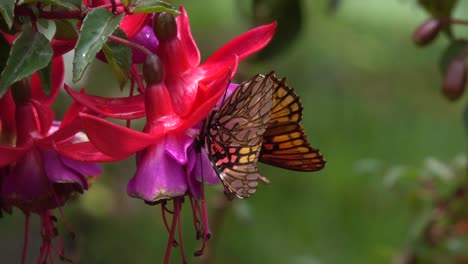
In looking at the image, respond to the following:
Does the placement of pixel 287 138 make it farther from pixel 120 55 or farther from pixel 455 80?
pixel 455 80

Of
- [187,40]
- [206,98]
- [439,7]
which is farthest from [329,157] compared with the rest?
[206,98]

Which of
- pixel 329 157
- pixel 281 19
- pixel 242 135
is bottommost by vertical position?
pixel 329 157

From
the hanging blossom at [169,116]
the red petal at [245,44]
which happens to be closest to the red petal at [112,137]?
the hanging blossom at [169,116]

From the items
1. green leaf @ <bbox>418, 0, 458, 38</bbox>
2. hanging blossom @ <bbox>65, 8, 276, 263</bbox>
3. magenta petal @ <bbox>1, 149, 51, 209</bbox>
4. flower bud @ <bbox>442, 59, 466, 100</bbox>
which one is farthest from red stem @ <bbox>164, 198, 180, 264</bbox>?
green leaf @ <bbox>418, 0, 458, 38</bbox>

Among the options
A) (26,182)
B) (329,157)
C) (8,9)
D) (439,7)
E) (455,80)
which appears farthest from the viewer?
(329,157)

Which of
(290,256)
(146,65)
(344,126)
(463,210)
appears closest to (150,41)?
(146,65)
